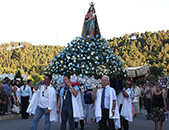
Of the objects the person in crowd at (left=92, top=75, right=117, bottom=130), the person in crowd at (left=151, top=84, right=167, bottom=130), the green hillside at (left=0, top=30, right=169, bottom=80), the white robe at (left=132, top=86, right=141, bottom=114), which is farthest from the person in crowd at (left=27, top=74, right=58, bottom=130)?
the green hillside at (left=0, top=30, right=169, bottom=80)

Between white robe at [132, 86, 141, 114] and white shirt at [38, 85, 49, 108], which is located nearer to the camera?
white shirt at [38, 85, 49, 108]

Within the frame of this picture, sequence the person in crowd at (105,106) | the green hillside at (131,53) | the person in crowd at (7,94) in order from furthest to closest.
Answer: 1. the green hillside at (131,53)
2. the person in crowd at (7,94)
3. the person in crowd at (105,106)

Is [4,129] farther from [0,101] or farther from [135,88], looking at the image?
[135,88]

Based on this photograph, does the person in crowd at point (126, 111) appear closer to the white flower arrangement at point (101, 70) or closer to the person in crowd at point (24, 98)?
the white flower arrangement at point (101, 70)

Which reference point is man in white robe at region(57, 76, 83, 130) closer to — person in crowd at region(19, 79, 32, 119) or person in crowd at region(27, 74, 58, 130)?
person in crowd at region(27, 74, 58, 130)

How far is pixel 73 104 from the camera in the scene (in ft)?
19.7

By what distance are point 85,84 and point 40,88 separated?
1828 mm

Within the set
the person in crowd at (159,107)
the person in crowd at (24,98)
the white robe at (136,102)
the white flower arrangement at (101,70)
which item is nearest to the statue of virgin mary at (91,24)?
the white flower arrangement at (101,70)

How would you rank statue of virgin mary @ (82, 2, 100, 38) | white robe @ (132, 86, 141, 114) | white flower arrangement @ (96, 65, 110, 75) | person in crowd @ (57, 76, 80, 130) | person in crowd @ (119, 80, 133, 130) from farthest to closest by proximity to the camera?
1. white robe @ (132, 86, 141, 114)
2. statue of virgin mary @ (82, 2, 100, 38)
3. white flower arrangement @ (96, 65, 110, 75)
4. person in crowd @ (119, 80, 133, 130)
5. person in crowd @ (57, 76, 80, 130)

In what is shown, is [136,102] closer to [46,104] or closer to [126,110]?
[126,110]

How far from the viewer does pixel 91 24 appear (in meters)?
10.2

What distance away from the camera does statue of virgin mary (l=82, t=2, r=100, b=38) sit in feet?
33.5

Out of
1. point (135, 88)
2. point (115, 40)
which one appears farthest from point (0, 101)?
point (115, 40)

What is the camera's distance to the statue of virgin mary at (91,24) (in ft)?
33.5
